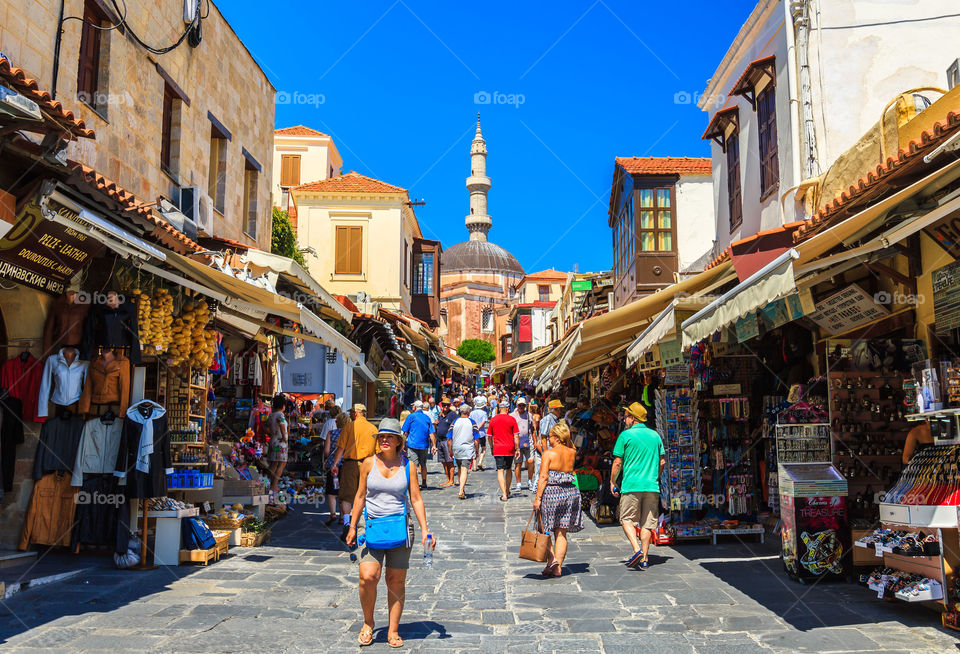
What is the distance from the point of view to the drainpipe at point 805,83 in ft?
35.3

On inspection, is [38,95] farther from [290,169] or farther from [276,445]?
[290,169]

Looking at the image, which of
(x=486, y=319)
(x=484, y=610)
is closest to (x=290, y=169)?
(x=484, y=610)

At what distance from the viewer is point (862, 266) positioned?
7.03 metres

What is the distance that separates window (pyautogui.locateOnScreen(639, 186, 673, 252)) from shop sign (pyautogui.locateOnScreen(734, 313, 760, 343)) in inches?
450

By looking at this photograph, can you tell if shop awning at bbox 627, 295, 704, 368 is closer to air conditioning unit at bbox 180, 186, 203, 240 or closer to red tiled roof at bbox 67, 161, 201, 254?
red tiled roof at bbox 67, 161, 201, 254

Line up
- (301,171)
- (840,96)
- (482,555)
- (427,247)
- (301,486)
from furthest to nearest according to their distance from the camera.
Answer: (301,171) → (427,247) → (301,486) → (840,96) → (482,555)

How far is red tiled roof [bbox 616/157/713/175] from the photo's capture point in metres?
18.8

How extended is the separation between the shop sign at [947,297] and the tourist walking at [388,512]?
4188 mm

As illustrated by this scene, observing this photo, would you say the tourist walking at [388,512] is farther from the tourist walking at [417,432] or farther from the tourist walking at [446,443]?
the tourist walking at [446,443]

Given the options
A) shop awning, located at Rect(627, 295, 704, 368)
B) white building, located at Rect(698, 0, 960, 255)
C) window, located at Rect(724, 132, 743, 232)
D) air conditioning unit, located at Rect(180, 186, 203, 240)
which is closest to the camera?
shop awning, located at Rect(627, 295, 704, 368)

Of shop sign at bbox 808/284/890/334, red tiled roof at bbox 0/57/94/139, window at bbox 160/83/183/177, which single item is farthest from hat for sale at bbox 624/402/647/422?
window at bbox 160/83/183/177

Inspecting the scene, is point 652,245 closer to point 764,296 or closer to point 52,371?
point 764,296

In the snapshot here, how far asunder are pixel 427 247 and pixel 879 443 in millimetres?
26225

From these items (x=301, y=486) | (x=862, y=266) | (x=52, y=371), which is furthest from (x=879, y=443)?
(x=301, y=486)
